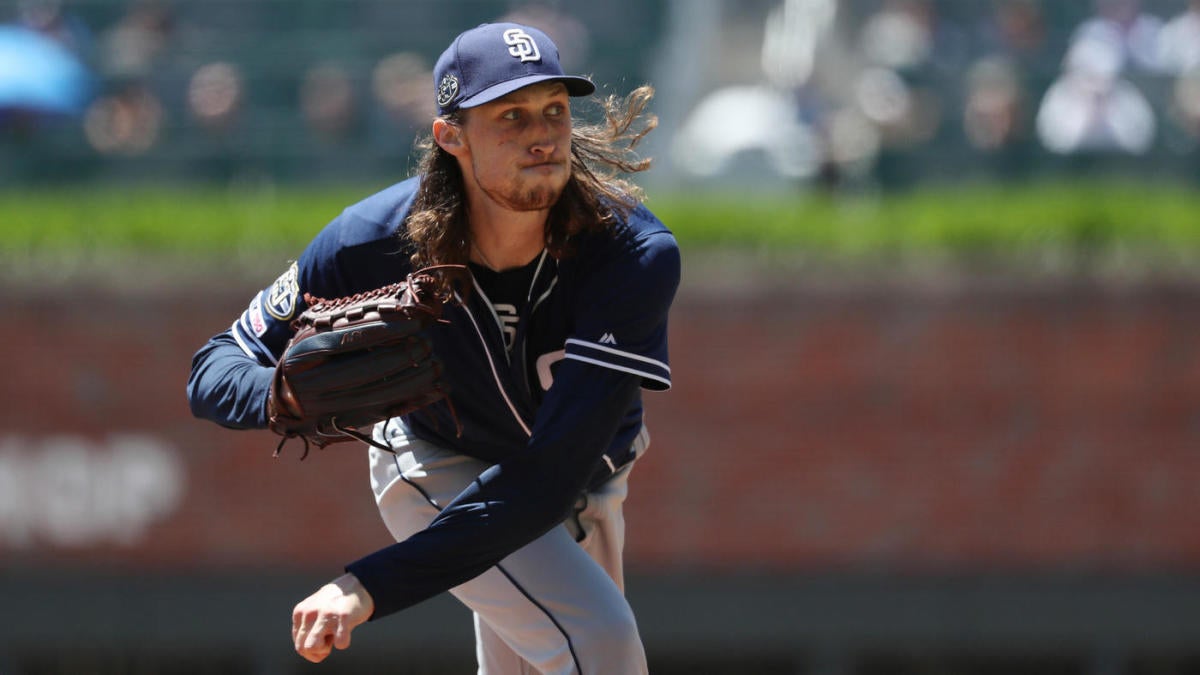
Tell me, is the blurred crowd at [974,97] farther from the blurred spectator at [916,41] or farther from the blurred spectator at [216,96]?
the blurred spectator at [216,96]

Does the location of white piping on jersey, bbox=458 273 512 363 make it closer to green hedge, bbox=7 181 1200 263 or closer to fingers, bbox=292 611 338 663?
fingers, bbox=292 611 338 663

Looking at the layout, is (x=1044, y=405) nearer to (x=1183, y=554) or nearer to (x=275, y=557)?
(x=1183, y=554)

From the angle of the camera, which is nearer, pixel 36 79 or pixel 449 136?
pixel 449 136

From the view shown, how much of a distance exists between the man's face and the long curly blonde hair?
11 cm

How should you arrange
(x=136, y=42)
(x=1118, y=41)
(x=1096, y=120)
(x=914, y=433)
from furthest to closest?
(x=136, y=42) → (x=1118, y=41) → (x=1096, y=120) → (x=914, y=433)

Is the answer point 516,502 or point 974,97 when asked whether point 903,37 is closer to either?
point 974,97

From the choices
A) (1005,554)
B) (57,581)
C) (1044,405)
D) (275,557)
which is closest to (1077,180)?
(1044,405)

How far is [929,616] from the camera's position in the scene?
31.4ft

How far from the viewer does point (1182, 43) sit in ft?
38.2

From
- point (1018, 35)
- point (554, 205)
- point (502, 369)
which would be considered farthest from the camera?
point (1018, 35)

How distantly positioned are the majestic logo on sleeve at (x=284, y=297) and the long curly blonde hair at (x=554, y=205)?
0.33 m

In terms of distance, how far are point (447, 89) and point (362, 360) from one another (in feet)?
2.24

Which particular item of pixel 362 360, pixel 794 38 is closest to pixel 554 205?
pixel 362 360

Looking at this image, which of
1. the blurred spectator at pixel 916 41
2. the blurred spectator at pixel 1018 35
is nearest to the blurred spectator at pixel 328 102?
the blurred spectator at pixel 916 41
